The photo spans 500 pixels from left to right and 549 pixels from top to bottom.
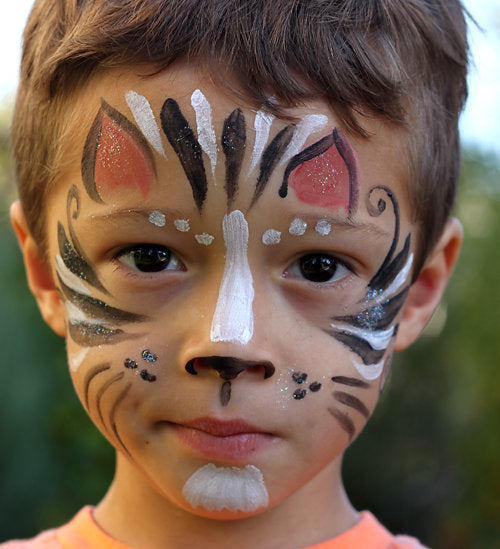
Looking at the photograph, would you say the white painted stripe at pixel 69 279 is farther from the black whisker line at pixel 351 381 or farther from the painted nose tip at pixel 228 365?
the black whisker line at pixel 351 381

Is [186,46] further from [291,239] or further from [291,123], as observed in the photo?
[291,239]

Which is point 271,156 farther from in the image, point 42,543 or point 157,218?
point 42,543

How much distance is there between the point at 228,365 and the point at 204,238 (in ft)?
0.91

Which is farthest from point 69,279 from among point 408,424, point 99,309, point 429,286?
point 408,424

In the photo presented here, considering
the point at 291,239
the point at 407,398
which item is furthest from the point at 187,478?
the point at 407,398

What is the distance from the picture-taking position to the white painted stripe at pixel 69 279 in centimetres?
171

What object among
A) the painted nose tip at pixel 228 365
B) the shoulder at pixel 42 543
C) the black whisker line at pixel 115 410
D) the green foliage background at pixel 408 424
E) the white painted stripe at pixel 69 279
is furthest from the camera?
the green foliage background at pixel 408 424

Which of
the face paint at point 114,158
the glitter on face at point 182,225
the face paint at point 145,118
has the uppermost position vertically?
the face paint at point 145,118

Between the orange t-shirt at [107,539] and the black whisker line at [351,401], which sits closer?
the black whisker line at [351,401]

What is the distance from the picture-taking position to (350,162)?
1.59 meters

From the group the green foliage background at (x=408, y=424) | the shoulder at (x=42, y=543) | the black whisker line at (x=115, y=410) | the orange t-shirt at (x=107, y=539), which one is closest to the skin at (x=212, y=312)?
the black whisker line at (x=115, y=410)

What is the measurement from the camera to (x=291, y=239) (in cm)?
156

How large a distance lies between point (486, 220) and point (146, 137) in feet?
12.8

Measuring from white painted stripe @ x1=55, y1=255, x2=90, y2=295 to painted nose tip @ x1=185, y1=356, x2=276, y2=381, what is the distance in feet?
1.16
